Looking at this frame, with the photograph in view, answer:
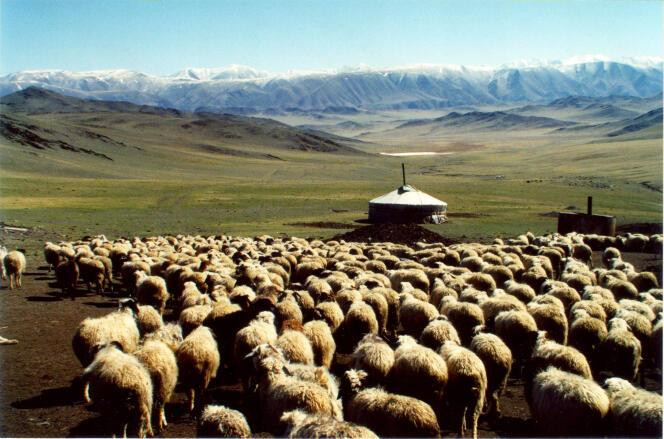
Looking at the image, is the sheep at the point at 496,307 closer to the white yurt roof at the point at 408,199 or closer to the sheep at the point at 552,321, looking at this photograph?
the sheep at the point at 552,321

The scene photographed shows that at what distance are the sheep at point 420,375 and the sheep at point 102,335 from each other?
14.1ft

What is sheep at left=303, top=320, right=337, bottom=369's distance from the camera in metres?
10.4

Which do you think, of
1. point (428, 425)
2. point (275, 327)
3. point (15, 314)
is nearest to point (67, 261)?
point (15, 314)

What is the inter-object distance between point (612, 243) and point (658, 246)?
1.99m

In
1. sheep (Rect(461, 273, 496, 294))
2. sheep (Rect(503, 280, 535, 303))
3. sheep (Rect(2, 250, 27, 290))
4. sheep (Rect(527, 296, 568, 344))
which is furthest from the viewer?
sheep (Rect(2, 250, 27, 290))

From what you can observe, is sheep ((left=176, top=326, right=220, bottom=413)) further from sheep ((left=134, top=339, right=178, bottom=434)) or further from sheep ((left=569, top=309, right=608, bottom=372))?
sheep ((left=569, top=309, right=608, bottom=372))

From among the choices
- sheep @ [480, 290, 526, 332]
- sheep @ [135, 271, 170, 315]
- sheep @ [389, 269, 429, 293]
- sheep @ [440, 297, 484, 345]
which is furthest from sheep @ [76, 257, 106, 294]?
sheep @ [480, 290, 526, 332]

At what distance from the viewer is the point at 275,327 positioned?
11461 mm

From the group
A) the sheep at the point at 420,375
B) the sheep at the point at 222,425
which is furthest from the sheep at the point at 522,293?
the sheep at the point at 222,425

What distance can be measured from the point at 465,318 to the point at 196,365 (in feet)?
18.0

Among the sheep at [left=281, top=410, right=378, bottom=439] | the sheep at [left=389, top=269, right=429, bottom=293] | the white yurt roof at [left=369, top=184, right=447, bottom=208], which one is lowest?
the white yurt roof at [left=369, top=184, right=447, bottom=208]

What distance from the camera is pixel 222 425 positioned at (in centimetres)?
650

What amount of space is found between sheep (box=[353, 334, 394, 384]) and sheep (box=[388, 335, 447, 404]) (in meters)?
0.17

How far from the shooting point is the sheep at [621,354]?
404 inches
